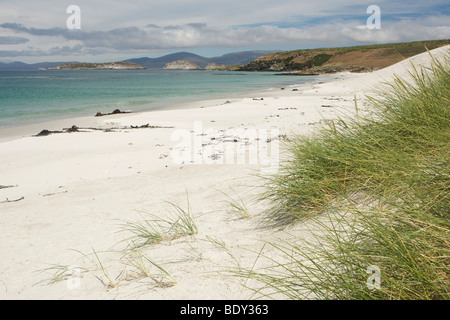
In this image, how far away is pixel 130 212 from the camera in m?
4.30

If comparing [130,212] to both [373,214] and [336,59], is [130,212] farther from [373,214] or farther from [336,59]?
[336,59]

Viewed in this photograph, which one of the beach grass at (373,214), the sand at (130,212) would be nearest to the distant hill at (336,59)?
the sand at (130,212)

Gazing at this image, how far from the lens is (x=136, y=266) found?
274 cm

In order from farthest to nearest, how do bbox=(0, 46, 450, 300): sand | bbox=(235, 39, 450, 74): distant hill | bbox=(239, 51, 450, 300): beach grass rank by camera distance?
bbox=(235, 39, 450, 74): distant hill → bbox=(0, 46, 450, 300): sand → bbox=(239, 51, 450, 300): beach grass

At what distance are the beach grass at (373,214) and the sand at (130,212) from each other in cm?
23

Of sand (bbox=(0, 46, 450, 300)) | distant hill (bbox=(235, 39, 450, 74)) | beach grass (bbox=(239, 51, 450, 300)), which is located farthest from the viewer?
distant hill (bbox=(235, 39, 450, 74))

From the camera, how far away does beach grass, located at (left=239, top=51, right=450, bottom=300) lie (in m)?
1.73

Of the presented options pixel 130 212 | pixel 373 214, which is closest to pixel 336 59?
pixel 130 212

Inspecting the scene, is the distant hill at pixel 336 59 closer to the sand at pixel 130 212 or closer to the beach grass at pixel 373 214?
the sand at pixel 130 212

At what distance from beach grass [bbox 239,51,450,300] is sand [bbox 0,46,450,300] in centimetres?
23

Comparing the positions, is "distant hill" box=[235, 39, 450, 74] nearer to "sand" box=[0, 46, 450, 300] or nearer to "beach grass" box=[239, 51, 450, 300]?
"sand" box=[0, 46, 450, 300]

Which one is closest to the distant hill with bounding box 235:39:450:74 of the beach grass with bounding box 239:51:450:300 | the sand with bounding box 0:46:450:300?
the sand with bounding box 0:46:450:300

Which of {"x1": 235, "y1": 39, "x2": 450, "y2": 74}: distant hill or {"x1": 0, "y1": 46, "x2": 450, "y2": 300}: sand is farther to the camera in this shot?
{"x1": 235, "y1": 39, "x2": 450, "y2": 74}: distant hill
